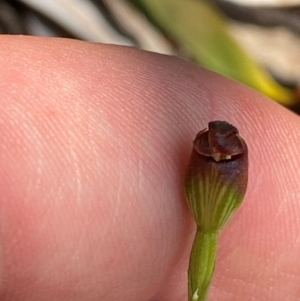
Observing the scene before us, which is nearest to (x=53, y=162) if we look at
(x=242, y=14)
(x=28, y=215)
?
(x=28, y=215)

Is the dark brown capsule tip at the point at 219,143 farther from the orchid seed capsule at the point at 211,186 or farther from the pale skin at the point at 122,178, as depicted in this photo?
the pale skin at the point at 122,178

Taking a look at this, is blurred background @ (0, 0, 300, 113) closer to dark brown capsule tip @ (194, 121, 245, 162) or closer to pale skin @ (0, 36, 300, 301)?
pale skin @ (0, 36, 300, 301)

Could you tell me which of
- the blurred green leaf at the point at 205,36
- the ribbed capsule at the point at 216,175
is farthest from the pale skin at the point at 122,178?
the blurred green leaf at the point at 205,36

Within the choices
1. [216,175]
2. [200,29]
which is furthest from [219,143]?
[200,29]

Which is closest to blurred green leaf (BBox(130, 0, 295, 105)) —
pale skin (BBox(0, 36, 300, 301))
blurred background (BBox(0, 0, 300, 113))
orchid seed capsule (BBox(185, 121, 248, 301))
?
blurred background (BBox(0, 0, 300, 113))

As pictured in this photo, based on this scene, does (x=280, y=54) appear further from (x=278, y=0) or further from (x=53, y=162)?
(x=53, y=162)

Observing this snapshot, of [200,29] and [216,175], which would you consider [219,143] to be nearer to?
[216,175]

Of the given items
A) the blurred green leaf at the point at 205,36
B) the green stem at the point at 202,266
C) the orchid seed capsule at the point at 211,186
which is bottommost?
the green stem at the point at 202,266
